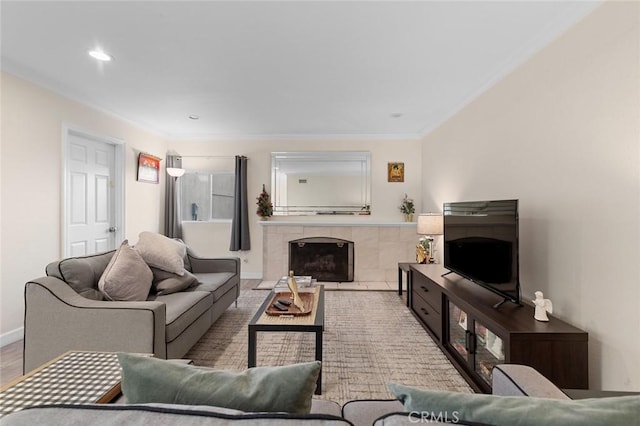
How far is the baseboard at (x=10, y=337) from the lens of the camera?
2595 millimetres

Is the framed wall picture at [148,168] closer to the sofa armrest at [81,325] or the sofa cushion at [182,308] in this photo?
the sofa cushion at [182,308]

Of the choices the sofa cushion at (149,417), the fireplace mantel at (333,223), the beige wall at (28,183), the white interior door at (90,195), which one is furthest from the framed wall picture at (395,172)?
the sofa cushion at (149,417)

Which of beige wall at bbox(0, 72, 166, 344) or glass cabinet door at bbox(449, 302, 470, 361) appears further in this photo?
beige wall at bbox(0, 72, 166, 344)

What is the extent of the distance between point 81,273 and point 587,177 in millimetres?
3324

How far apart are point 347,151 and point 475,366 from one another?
12.5 feet

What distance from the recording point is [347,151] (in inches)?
202

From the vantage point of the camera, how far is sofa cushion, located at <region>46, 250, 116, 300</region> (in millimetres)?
1961

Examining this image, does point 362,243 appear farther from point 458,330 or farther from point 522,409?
point 522,409

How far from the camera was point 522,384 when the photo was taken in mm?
986

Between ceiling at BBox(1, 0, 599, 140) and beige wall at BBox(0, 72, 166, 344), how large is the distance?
20 centimetres

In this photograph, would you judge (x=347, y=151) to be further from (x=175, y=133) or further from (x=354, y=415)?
(x=354, y=415)

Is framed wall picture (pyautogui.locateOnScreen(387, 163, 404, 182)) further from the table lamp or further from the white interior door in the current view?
the white interior door

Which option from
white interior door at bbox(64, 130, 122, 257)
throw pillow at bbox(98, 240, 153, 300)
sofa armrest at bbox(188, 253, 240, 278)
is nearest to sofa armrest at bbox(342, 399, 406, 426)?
throw pillow at bbox(98, 240, 153, 300)

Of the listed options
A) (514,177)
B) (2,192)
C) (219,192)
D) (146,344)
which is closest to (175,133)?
(219,192)
